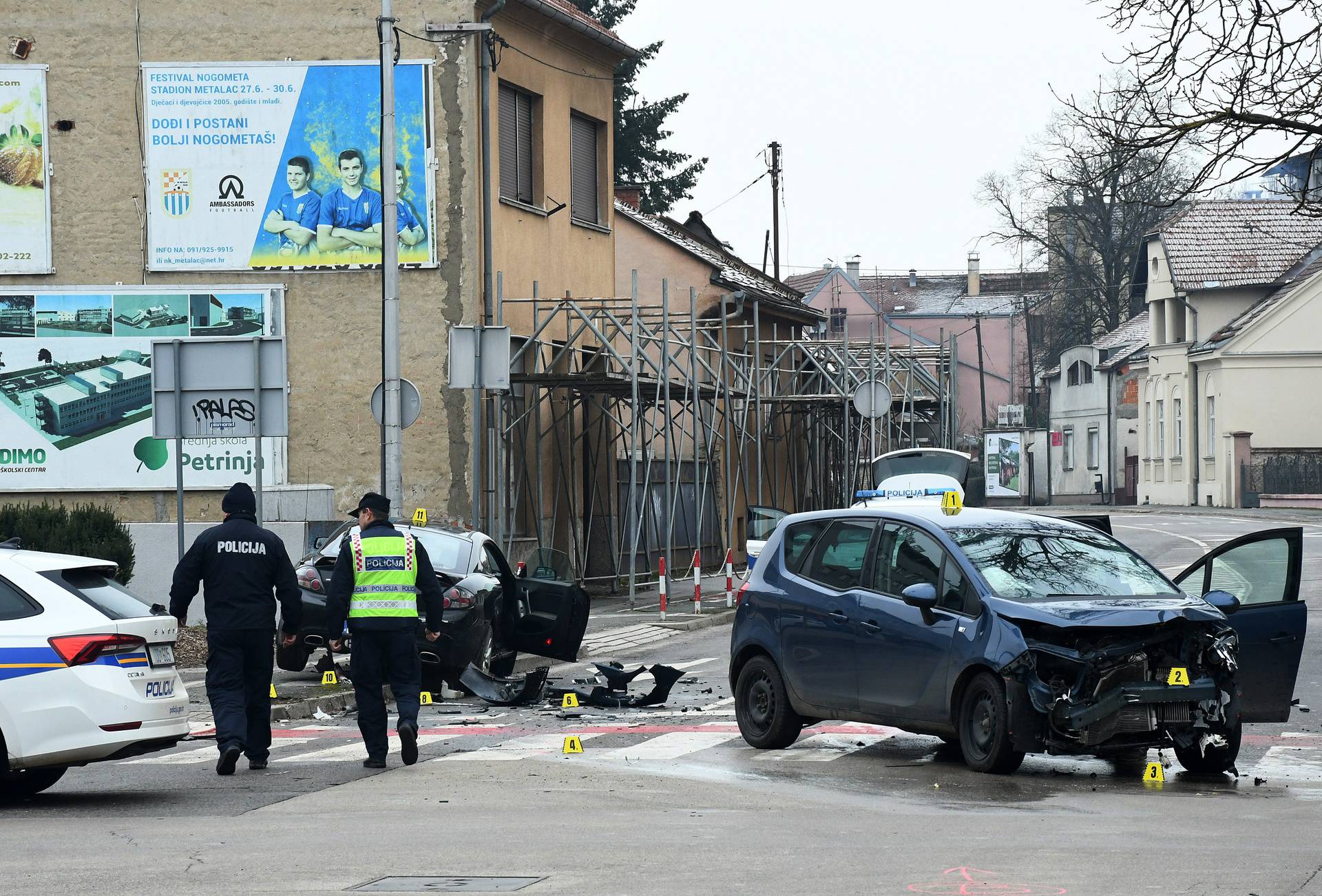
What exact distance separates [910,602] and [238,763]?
4.60 meters

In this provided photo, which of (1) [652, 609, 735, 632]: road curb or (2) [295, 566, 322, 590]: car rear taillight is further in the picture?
(1) [652, 609, 735, 632]: road curb

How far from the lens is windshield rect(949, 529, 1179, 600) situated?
10.8 m

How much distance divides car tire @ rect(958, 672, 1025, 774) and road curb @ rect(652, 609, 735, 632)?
12.2 metres

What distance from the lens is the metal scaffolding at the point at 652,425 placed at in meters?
25.8

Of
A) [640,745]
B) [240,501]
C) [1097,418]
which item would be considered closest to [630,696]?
[640,745]

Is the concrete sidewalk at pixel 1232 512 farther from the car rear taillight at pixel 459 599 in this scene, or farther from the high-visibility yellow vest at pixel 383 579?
the high-visibility yellow vest at pixel 383 579

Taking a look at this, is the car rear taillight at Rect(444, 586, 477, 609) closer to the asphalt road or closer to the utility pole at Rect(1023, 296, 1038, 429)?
the asphalt road

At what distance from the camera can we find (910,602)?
35.8ft

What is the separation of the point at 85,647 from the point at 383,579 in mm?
2107

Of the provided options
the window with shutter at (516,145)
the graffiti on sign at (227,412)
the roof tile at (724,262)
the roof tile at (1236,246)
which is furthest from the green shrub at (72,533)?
the roof tile at (1236,246)

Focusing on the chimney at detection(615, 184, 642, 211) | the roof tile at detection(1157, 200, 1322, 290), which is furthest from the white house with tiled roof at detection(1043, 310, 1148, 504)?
the chimney at detection(615, 184, 642, 211)

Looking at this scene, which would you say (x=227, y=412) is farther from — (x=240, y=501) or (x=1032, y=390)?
(x=1032, y=390)

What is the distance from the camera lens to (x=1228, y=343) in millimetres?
62281

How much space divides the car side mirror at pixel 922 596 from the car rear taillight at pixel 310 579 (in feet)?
22.6
